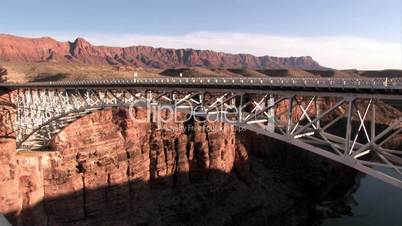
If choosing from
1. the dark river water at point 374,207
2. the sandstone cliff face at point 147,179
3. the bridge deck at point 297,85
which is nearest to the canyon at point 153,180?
the sandstone cliff face at point 147,179

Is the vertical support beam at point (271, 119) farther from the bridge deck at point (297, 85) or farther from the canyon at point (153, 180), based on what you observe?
the canyon at point (153, 180)

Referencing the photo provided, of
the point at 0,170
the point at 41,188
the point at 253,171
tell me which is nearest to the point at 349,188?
the point at 253,171

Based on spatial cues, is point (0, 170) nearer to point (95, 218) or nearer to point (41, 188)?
point (41, 188)

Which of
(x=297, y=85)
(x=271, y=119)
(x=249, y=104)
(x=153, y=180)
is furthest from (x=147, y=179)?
(x=297, y=85)

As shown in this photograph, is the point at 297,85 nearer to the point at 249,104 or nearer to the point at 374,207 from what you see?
the point at 249,104

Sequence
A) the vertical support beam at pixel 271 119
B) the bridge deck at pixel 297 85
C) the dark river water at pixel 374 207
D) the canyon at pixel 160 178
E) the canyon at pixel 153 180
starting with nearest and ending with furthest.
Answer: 1. the bridge deck at pixel 297 85
2. the vertical support beam at pixel 271 119
3. the canyon at pixel 153 180
4. the canyon at pixel 160 178
5. the dark river water at pixel 374 207
